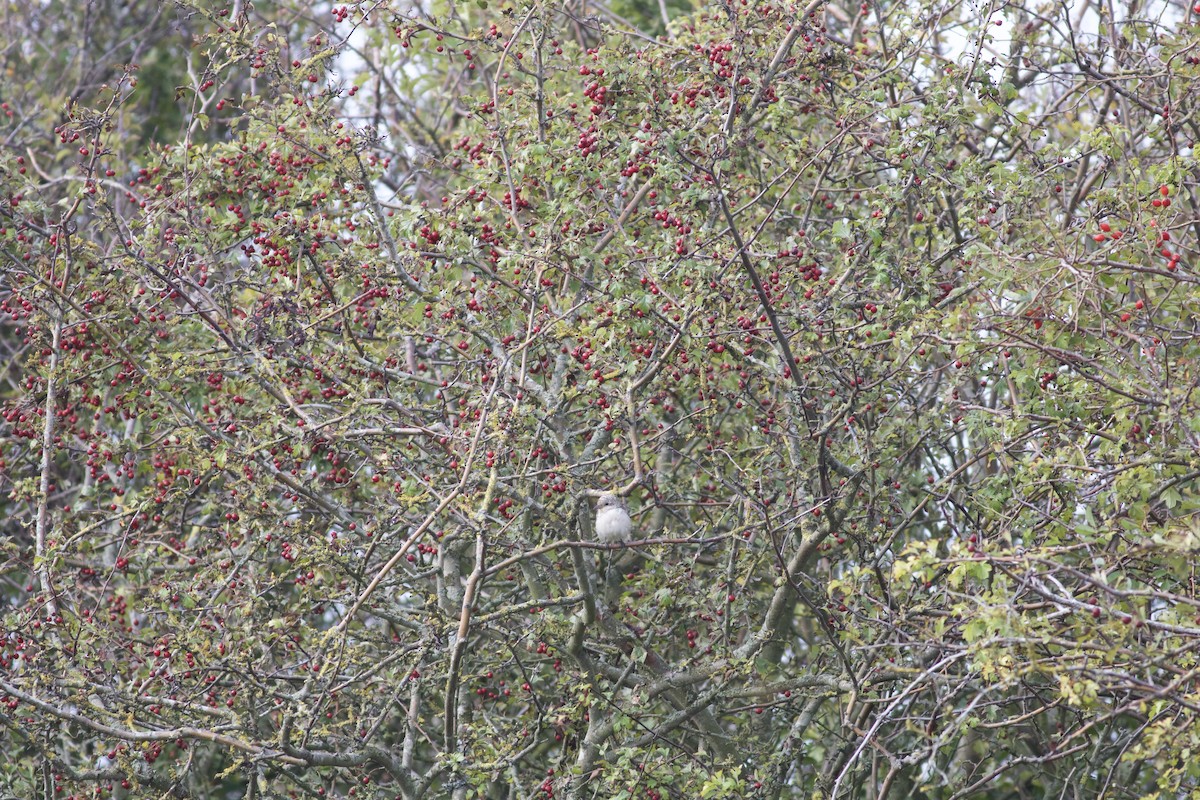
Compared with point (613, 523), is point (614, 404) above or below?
above

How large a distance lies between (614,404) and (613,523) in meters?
0.44

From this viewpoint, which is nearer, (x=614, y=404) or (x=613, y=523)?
(x=613, y=523)

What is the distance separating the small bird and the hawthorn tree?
126 mm

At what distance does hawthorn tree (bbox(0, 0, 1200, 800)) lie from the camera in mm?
4980

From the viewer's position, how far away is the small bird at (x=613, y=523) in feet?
16.6

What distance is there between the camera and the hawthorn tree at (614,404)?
196 inches

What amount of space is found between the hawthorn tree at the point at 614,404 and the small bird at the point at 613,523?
5.0 inches

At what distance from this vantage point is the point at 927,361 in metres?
6.45

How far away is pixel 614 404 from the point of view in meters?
5.18

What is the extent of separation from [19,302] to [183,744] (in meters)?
2.12

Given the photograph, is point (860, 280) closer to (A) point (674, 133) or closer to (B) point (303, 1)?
(A) point (674, 133)

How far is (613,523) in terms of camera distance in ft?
16.6

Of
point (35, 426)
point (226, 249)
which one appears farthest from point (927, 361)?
point (35, 426)

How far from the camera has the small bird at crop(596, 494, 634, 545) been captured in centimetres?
507
